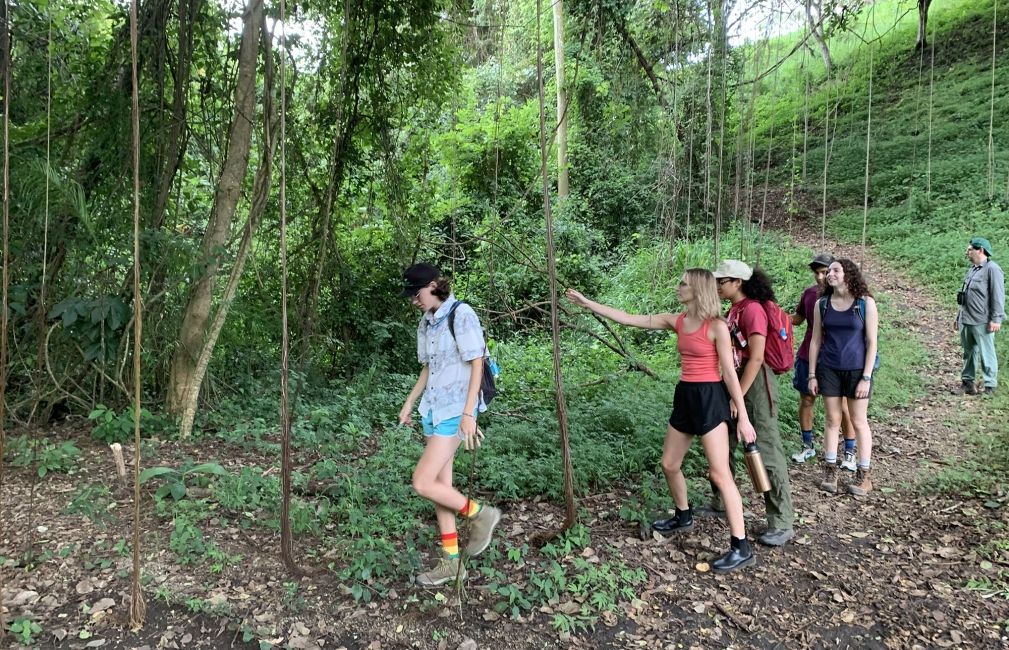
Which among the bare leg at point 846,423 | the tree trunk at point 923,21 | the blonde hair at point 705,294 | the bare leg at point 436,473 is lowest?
the bare leg at point 846,423

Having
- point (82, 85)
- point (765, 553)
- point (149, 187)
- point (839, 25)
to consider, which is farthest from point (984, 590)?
point (839, 25)

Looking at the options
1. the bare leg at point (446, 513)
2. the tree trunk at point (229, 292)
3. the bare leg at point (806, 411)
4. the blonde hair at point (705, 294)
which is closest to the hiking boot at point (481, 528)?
the bare leg at point (446, 513)

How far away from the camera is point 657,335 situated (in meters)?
8.77

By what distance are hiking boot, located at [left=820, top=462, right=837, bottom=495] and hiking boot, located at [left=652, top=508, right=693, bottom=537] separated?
135cm

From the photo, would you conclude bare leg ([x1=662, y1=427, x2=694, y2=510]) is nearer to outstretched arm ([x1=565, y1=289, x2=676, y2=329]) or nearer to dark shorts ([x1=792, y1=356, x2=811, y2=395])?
outstretched arm ([x1=565, y1=289, x2=676, y2=329])

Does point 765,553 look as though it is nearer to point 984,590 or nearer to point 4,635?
point 984,590

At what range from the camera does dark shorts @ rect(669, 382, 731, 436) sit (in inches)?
125

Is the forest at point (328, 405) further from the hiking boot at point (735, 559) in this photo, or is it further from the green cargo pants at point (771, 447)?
the green cargo pants at point (771, 447)

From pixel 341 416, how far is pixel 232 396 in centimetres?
104

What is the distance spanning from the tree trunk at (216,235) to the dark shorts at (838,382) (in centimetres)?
472

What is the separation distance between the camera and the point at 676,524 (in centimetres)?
363

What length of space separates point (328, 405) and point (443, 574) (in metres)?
3.04

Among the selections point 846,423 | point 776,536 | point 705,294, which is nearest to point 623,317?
point 705,294

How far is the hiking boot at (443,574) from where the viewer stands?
302 centimetres
